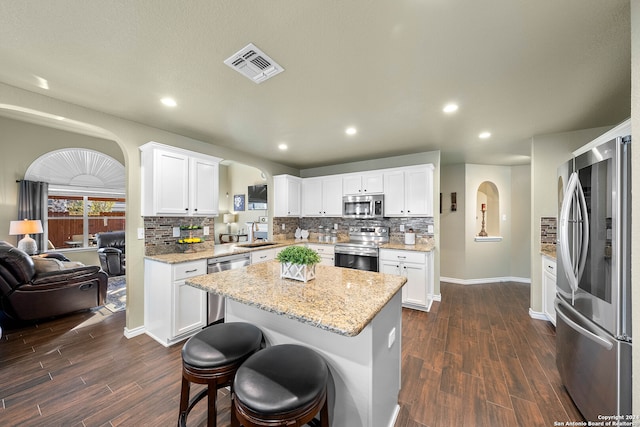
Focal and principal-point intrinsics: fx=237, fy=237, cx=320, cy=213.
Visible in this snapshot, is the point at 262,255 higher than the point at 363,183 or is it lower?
lower

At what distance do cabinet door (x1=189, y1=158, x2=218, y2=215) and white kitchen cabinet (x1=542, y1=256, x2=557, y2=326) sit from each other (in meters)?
4.46

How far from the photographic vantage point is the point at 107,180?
18.4ft

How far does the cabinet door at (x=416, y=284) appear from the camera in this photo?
3.54 m

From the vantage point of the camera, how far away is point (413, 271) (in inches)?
142

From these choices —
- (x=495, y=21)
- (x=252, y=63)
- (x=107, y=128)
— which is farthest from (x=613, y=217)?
(x=107, y=128)

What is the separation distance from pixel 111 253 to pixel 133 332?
344 centimetres

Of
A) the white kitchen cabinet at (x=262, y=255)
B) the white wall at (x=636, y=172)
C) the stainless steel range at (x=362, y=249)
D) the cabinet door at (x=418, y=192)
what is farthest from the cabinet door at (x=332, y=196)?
the white wall at (x=636, y=172)

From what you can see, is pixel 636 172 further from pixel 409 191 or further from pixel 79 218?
pixel 79 218

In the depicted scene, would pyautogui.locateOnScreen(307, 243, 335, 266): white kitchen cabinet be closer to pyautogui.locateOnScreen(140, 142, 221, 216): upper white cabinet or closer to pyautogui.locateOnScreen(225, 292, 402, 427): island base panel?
pyautogui.locateOnScreen(140, 142, 221, 216): upper white cabinet

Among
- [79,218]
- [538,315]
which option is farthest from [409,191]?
[79,218]

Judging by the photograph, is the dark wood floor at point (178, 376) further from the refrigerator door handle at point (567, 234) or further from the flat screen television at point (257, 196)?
the flat screen television at point (257, 196)

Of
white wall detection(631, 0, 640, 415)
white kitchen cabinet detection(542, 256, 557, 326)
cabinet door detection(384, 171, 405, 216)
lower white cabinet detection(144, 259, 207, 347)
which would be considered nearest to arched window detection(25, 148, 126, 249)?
lower white cabinet detection(144, 259, 207, 347)

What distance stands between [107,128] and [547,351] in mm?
5325

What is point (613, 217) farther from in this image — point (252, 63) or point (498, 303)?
point (498, 303)
